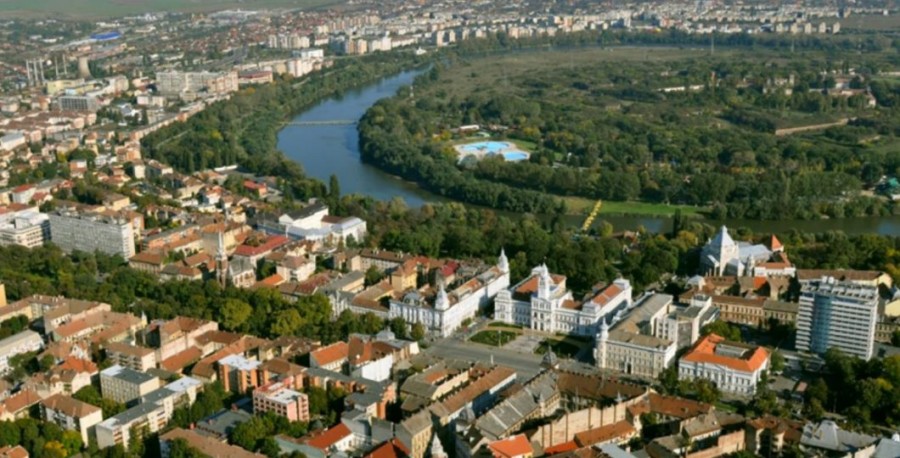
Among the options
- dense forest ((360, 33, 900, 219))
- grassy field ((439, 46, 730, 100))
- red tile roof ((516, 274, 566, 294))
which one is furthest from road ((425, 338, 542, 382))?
grassy field ((439, 46, 730, 100))

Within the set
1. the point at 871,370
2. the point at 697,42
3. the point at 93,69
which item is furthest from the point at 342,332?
the point at 697,42

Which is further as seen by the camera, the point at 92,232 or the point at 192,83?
the point at 192,83

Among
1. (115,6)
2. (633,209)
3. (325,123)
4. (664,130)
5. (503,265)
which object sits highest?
(115,6)

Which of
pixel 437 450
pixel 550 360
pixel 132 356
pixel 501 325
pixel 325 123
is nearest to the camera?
pixel 437 450

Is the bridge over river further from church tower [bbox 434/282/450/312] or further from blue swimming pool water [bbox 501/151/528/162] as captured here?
church tower [bbox 434/282/450/312]

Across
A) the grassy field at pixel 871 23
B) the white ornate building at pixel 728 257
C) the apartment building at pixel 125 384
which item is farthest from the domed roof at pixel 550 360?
the grassy field at pixel 871 23

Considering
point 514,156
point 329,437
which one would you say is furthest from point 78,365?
point 514,156

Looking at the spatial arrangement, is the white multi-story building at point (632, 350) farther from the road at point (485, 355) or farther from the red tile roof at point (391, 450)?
the red tile roof at point (391, 450)

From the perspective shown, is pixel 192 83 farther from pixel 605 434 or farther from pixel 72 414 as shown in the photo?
pixel 605 434
